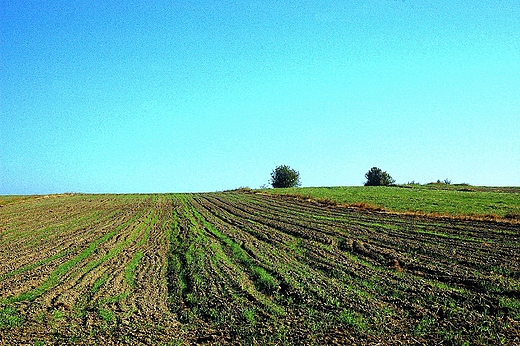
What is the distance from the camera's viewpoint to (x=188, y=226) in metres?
29.0

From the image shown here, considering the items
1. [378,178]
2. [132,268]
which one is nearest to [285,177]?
[378,178]

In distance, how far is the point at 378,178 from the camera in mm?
100438

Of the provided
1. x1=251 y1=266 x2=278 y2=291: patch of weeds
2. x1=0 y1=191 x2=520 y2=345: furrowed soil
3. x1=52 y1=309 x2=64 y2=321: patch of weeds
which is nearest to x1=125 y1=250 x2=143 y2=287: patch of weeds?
x1=0 y1=191 x2=520 y2=345: furrowed soil

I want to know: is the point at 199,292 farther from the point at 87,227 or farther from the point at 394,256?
the point at 87,227

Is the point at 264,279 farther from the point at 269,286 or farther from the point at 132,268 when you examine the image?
the point at 132,268

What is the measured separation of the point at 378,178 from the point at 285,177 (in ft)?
73.3

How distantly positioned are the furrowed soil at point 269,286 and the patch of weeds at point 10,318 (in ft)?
0.16

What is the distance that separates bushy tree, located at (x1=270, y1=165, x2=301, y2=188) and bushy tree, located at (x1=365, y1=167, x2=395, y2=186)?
56.4 ft

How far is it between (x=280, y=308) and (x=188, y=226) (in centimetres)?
1767

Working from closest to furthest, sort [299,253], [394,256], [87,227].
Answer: [394,256]
[299,253]
[87,227]

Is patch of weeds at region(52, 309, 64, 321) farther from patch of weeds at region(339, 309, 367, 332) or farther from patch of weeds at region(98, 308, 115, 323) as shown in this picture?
patch of weeds at region(339, 309, 367, 332)

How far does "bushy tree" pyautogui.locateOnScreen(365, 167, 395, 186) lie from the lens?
9931cm

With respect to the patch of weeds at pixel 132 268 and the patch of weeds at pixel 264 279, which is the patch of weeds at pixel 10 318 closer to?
the patch of weeds at pixel 132 268

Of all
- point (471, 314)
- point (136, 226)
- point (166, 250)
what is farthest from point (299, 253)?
point (136, 226)
